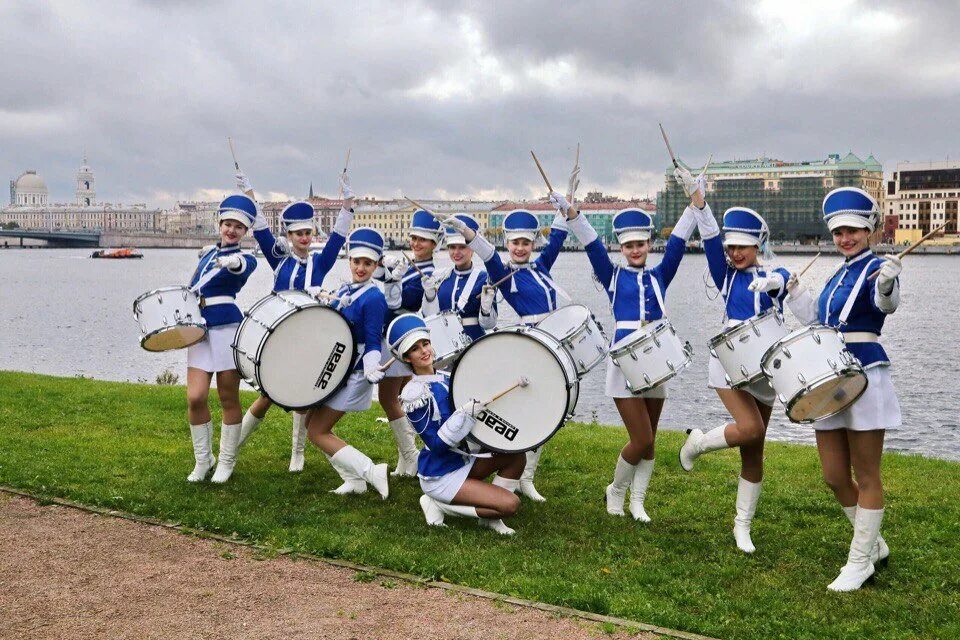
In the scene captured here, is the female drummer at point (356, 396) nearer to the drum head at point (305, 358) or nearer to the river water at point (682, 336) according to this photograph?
the drum head at point (305, 358)

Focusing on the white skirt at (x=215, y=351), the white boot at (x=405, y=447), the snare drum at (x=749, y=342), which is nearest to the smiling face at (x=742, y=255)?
the snare drum at (x=749, y=342)

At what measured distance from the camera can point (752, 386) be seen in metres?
6.59

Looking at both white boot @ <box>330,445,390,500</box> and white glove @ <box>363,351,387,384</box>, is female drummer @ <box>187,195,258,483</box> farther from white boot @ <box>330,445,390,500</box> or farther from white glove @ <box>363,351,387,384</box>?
white glove @ <box>363,351,387,384</box>

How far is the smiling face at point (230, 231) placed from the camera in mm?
8203

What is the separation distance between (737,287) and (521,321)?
1.79 m

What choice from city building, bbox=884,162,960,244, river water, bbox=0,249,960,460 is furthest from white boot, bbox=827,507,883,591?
city building, bbox=884,162,960,244

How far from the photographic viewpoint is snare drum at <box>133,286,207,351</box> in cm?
770

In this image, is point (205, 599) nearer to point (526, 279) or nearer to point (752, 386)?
point (526, 279)

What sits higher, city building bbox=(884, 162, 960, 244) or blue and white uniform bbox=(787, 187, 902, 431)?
city building bbox=(884, 162, 960, 244)

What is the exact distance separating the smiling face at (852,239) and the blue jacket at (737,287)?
49 centimetres

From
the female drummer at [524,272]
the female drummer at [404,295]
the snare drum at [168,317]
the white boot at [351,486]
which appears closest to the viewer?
the snare drum at [168,317]

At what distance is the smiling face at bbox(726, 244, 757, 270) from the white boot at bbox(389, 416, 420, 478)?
334 cm

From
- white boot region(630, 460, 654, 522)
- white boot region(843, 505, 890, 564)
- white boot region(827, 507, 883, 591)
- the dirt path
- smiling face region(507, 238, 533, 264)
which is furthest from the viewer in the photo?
smiling face region(507, 238, 533, 264)

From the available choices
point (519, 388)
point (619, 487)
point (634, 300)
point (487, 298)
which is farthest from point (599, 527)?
point (487, 298)
